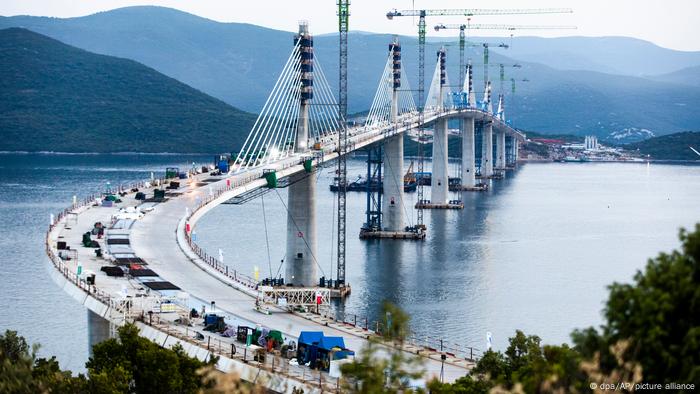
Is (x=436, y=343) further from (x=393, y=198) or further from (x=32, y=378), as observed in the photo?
(x=393, y=198)

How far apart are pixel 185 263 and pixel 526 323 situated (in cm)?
1324

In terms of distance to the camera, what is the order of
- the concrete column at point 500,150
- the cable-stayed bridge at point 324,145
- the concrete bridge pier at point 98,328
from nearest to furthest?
the concrete bridge pier at point 98,328
the cable-stayed bridge at point 324,145
the concrete column at point 500,150

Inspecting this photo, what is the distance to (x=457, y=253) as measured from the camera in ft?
227

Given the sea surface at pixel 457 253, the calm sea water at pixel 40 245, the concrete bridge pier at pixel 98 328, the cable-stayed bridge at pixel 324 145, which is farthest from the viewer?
the cable-stayed bridge at pixel 324 145

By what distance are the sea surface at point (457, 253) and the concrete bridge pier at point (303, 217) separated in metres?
2.74

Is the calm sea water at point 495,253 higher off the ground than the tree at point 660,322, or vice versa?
the tree at point 660,322

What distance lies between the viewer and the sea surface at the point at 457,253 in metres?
46.4

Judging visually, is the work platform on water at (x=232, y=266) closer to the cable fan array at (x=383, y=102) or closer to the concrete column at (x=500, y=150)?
the cable fan array at (x=383, y=102)

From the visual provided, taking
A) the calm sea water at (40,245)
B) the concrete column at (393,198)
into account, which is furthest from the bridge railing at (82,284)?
the concrete column at (393,198)

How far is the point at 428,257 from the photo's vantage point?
6731 centimetres

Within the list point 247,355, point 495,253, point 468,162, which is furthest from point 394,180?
point 247,355

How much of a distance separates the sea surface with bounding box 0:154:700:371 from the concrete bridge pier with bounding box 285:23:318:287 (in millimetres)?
2744

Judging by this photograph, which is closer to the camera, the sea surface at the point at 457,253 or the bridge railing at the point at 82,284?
the bridge railing at the point at 82,284

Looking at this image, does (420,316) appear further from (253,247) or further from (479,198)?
(479,198)
